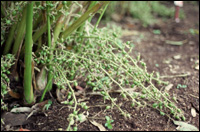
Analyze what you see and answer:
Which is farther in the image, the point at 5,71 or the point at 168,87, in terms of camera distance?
the point at 168,87

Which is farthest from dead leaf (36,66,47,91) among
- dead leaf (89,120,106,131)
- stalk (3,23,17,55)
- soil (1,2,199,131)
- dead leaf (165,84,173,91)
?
dead leaf (165,84,173,91)

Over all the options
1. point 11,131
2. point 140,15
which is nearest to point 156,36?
point 140,15

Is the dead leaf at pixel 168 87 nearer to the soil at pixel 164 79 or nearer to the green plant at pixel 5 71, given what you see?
the soil at pixel 164 79

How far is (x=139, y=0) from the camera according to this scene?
2.89 m

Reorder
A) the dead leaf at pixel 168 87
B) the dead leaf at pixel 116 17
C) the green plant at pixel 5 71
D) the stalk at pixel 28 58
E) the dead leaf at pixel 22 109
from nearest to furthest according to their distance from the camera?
the stalk at pixel 28 58
the green plant at pixel 5 71
the dead leaf at pixel 22 109
the dead leaf at pixel 168 87
the dead leaf at pixel 116 17

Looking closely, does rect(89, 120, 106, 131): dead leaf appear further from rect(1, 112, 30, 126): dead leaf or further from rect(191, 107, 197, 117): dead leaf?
rect(191, 107, 197, 117): dead leaf

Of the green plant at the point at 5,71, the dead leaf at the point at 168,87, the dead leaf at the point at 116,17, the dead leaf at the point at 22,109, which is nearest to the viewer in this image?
the green plant at the point at 5,71

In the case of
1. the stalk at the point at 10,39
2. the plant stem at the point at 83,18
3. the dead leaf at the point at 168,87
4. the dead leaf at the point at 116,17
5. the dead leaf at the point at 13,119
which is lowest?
the dead leaf at the point at 13,119

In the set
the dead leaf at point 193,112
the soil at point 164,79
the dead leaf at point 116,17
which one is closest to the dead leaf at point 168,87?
the soil at point 164,79

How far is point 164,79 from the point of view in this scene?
1.52m

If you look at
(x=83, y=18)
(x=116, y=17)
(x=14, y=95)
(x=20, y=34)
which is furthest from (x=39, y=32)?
(x=116, y=17)

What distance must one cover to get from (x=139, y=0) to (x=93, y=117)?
2.08 meters

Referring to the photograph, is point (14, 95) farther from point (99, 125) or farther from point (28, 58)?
point (99, 125)

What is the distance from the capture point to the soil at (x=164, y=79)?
1114 mm
